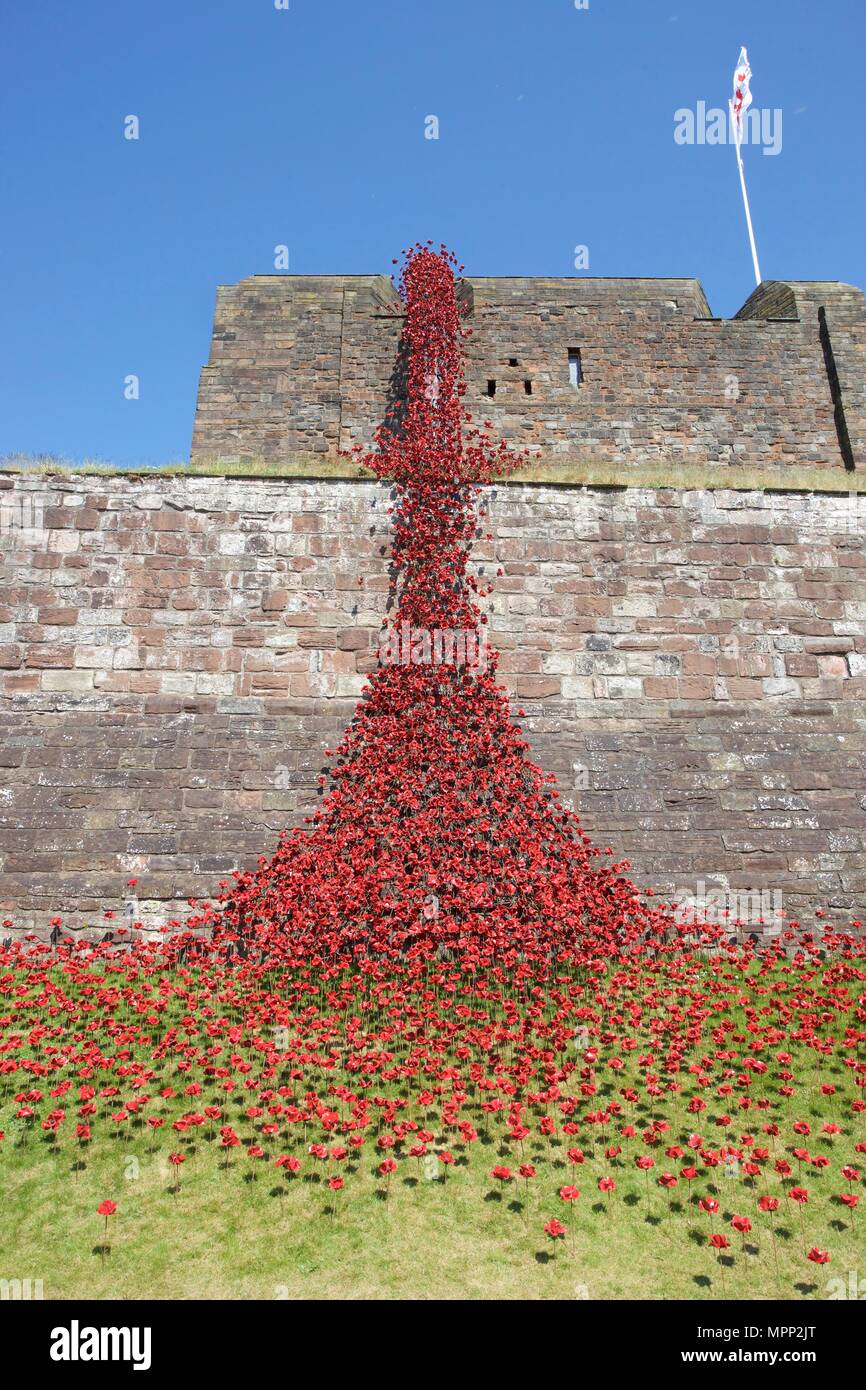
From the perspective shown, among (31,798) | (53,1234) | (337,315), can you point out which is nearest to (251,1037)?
(53,1234)

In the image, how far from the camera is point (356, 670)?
1008 cm

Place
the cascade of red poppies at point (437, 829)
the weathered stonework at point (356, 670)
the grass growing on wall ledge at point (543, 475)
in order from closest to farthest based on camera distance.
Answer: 1. the cascade of red poppies at point (437, 829)
2. the weathered stonework at point (356, 670)
3. the grass growing on wall ledge at point (543, 475)

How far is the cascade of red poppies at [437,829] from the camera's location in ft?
26.5

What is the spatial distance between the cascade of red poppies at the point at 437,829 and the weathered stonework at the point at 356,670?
329 millimetres

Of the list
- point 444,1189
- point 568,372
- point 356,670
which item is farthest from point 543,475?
point 444,1189

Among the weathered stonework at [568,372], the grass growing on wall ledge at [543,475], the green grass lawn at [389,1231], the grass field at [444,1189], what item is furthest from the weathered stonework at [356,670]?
the weathered stonework at [568,372]

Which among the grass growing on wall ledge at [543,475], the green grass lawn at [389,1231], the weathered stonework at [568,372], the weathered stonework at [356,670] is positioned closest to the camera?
the green grass lawn at [389,1231]

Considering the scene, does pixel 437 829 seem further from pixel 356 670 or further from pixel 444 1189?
pixel 444 1189

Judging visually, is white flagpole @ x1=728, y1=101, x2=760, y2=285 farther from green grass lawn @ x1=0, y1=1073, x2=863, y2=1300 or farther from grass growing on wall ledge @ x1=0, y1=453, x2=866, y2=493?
green grass lawn @ x1=0, y1=1073, x2=863, y2=1300

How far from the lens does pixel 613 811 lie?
366 inches

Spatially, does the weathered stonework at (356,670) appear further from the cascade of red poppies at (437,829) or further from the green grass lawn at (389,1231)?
the green grass lawn at (389,1231)

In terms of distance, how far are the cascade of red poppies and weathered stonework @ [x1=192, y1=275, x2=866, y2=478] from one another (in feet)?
18.4

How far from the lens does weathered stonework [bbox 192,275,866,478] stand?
1602 cm

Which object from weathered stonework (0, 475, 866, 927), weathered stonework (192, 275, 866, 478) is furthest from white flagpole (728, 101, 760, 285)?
weathered stonework (0, 475, 866, 927)
